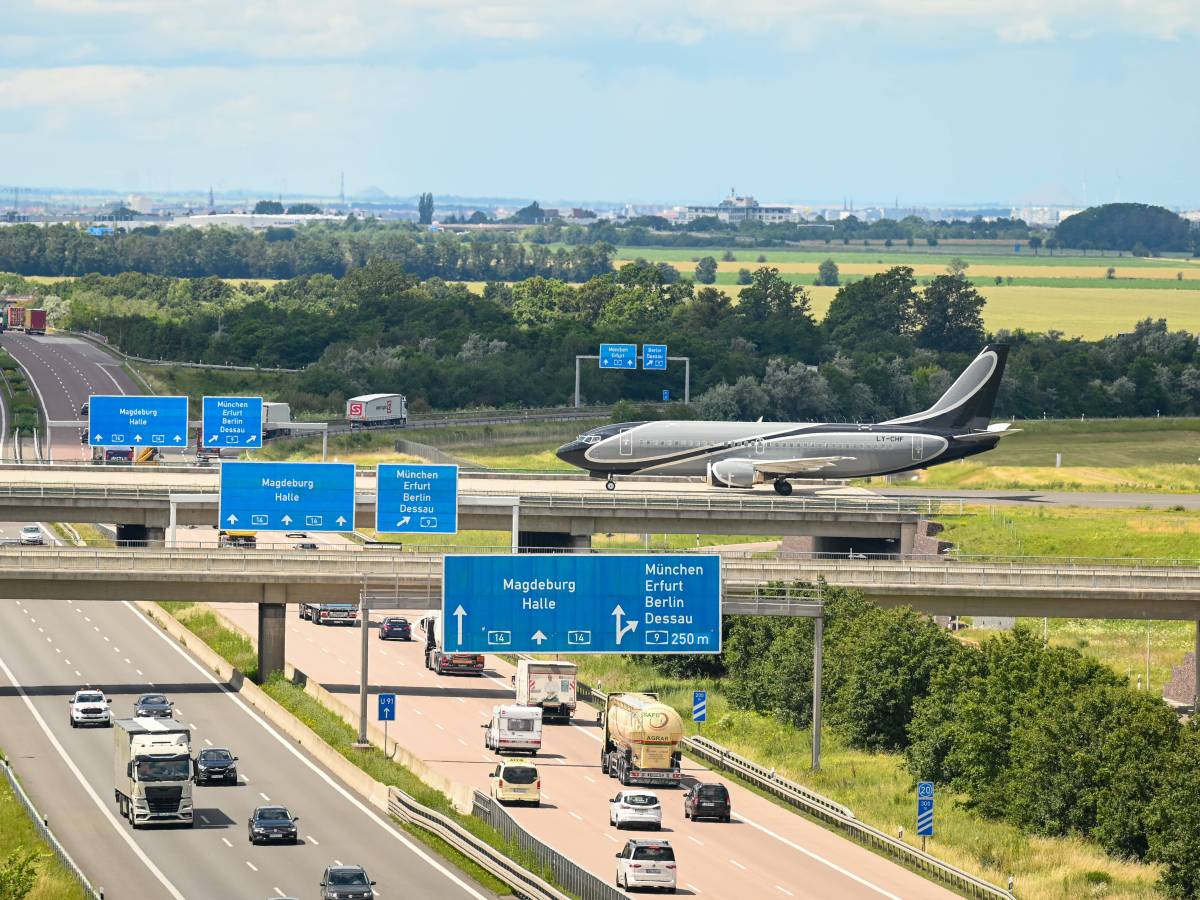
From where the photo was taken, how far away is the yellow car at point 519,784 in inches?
2985

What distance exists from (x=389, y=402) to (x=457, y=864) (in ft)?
434

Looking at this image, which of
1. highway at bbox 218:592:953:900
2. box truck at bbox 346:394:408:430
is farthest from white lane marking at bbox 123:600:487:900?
box truck at bbox 346:394:408:430

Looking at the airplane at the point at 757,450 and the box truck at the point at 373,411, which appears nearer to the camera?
the airplane at the point at 757,450

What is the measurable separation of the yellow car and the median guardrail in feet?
32.8

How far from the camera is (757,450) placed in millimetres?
136750

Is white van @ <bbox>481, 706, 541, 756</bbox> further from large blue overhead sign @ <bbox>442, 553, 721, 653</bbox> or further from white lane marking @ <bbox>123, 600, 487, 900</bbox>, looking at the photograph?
white lane marking @ <bbox>123, 600, 487, 900</bbox>

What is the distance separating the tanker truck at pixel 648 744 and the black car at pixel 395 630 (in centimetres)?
3811

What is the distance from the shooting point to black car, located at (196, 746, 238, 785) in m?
79.9

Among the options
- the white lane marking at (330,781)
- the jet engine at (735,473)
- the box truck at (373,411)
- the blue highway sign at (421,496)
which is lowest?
the white lane marking at (330,781)

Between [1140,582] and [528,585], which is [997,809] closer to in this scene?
[528,585]

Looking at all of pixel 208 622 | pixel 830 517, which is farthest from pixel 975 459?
pixel 208 622

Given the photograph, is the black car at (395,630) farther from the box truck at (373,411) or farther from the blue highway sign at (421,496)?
the box truck at (373,411)

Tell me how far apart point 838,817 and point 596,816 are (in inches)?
328

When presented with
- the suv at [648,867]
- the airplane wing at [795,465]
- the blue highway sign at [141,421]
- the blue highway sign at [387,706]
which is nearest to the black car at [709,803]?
the suv at [648,867]
